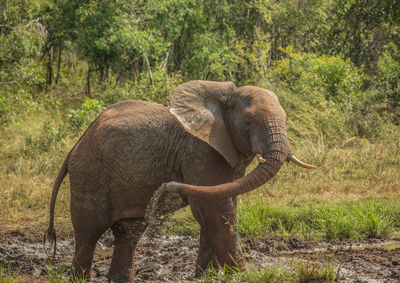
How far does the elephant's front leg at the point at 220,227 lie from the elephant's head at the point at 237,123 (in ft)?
1.45

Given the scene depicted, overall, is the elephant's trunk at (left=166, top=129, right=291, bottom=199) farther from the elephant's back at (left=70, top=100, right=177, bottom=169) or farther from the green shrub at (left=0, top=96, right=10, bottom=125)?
the green shrub at (left=0, top=96, right=10, bottom=125)

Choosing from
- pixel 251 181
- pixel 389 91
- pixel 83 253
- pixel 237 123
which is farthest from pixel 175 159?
pixel 389 91

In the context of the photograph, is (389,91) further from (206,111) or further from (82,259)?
(82,259)

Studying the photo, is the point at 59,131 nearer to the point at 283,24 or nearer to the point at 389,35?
the point at 283,24

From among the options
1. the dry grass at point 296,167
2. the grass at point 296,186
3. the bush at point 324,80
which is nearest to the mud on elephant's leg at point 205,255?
the grass at point 296,186

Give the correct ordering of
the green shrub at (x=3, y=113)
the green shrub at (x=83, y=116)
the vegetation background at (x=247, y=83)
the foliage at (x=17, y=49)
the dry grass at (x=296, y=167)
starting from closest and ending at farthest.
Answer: the vegetation background at (x=247, y=83)
the dry grass at (x=296, y=167)
the green shrub at (x=83, y=116)
the green shrub at (x=3, y=113)
the foliage at (x=17, y=49)

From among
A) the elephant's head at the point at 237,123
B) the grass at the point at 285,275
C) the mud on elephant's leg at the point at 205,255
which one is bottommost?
the mud on elephant's leg at the point at 205,255

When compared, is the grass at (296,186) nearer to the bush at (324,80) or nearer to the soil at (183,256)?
the soil at (183,256)

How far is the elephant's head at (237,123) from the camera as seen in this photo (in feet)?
16.8

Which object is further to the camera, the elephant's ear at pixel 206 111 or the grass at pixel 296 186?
A: the grass at pixel 296 186

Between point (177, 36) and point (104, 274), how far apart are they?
1055cm

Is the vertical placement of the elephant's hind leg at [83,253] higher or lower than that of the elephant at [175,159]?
lower

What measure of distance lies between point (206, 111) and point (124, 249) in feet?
5.82

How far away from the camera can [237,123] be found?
562cm
